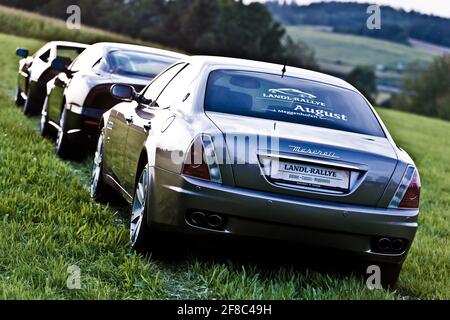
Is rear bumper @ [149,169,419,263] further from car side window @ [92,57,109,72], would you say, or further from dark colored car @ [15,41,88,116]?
dark colored car @ [15,41,88,116]

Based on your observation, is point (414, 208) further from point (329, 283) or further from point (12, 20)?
point (12, 20)

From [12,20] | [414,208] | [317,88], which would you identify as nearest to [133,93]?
[317,88]

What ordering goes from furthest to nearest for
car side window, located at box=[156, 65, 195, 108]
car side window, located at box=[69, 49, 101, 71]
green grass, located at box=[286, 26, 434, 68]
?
green grass, located at box=[286, 26, 434, 68]
car side window, located at box=[69, 49, 101, 71]
car side window, located at box=[156, 65, 195, 108]

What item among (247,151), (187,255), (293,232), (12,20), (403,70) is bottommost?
(403,70)

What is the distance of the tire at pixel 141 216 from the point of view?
5520 millimetres

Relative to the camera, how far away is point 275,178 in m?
5.12

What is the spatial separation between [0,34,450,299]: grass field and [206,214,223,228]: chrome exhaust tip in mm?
302

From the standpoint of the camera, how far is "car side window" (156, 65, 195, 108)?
6.19 meters

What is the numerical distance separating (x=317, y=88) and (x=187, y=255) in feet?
5.05

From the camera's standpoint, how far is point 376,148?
5484 millimetres

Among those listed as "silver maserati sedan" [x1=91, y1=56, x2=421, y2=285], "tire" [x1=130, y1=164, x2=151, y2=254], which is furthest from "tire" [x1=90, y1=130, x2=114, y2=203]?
"silver maserati sedan" [x1=91, y1=56, x2=421, y2=285]

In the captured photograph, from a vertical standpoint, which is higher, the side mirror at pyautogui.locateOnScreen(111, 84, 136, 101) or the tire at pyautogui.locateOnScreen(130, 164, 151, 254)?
the side mirror at pyautogui.locateOnScreen(111, 84, 136, 101)

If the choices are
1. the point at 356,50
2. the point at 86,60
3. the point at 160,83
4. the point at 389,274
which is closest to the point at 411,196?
the point at 389,274
